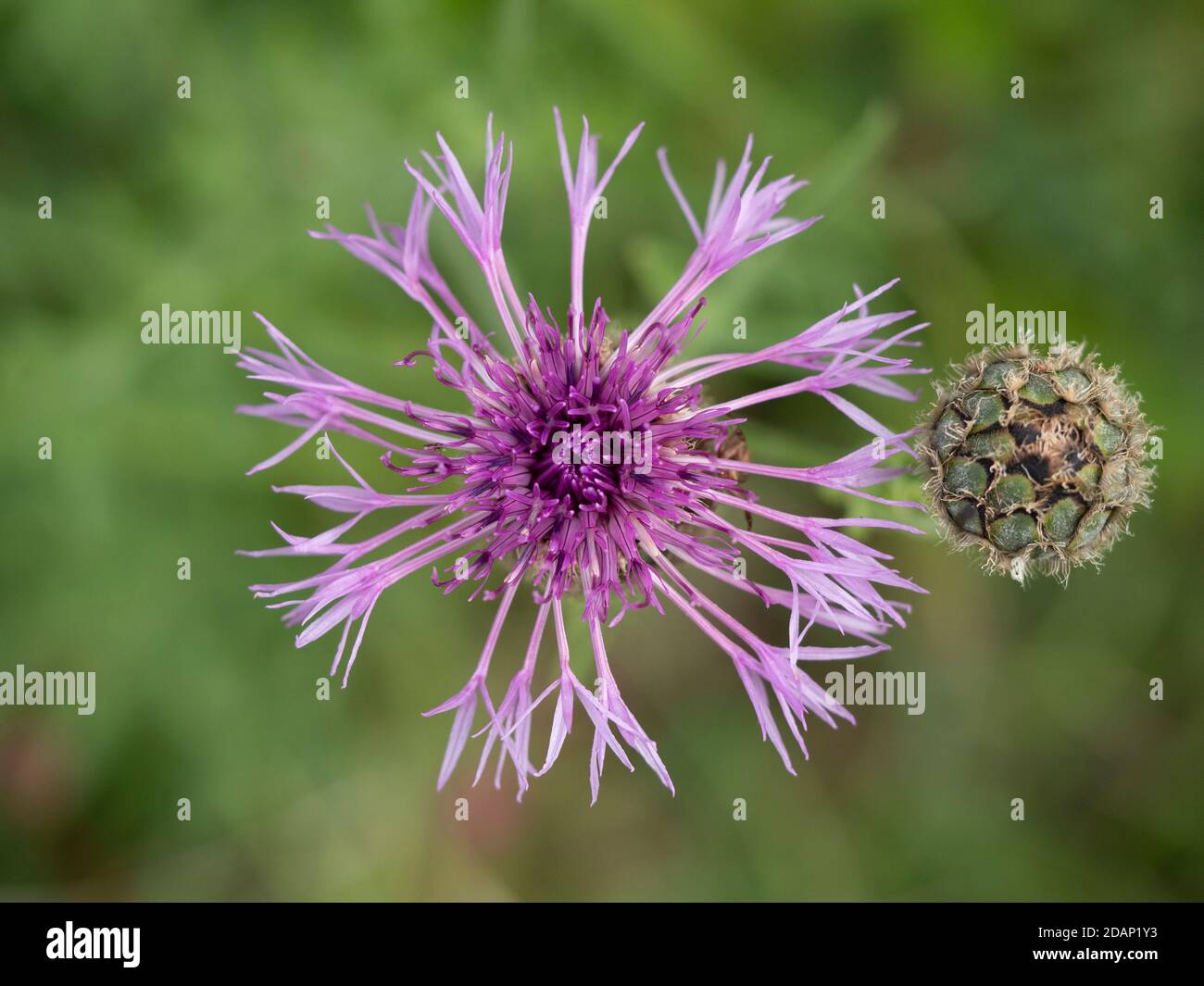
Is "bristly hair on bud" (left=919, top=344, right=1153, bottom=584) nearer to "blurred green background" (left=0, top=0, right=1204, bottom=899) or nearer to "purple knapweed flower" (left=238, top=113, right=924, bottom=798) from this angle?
"purple knapweed flower" (left=238, top=113, right=924, bottom=798)

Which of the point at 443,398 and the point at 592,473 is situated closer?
the point at 592,473

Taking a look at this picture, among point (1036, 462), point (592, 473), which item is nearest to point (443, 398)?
point (592, 473)

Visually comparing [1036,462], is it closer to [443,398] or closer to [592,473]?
[592,473]

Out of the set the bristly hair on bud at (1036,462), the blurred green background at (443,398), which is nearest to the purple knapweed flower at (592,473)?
the bristly hair on bud at (1036,462)

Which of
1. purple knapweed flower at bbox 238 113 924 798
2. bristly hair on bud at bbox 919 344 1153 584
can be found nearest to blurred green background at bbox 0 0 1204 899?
purple knapweed flower at bbox 238 113 924 798

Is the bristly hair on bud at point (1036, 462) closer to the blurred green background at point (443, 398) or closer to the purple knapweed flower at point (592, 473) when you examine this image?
the purple knapweed flower at point (592, 473)
